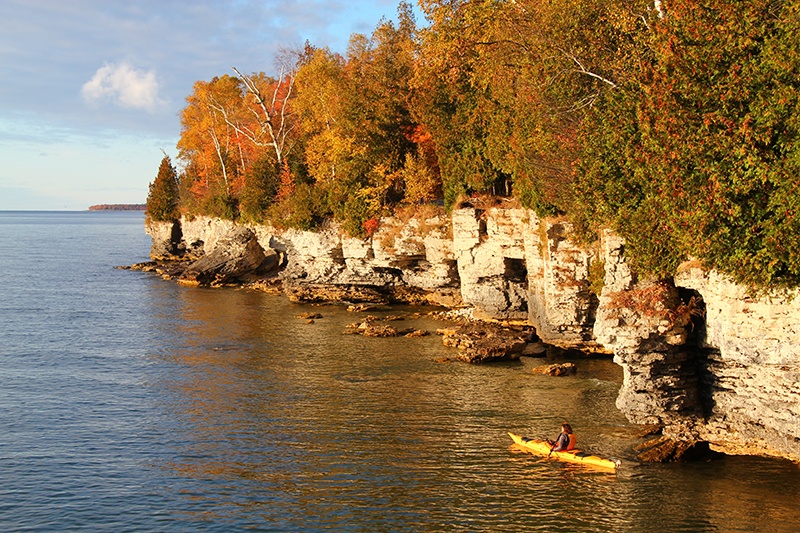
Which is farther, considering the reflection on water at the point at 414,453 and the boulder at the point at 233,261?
the boulder at the point at 233,261

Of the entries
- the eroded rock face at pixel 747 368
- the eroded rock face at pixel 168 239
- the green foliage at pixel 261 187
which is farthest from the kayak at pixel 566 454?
the eroded rock face at pixel 168 239

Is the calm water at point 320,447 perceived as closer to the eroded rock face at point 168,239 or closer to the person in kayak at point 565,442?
the person in kayak at point 565,442

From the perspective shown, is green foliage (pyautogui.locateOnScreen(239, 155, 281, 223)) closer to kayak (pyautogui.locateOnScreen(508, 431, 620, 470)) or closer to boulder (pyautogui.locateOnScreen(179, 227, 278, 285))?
boulder (pyautogui.locateOnScreen(179, 227, 278, 285))

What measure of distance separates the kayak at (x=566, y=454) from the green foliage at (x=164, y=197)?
85.6 m

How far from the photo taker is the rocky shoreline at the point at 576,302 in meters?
22.5

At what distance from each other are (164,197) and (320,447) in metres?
83.0

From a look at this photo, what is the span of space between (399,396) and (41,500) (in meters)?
14.9

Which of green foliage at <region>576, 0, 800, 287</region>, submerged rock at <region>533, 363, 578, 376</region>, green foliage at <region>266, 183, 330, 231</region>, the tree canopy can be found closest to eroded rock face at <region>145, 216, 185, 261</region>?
green foliage at <region>266, 183, 330, 231</region>

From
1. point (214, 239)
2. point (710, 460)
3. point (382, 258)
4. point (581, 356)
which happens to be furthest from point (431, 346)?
point (214, 239)

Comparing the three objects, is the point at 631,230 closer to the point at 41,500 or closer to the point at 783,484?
the point at 783,484

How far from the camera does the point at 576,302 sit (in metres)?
37.5

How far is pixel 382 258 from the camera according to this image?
55.9 m

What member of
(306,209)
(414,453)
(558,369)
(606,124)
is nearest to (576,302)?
(558,369)

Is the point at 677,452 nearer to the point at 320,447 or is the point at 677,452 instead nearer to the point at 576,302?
the point at 320,447
